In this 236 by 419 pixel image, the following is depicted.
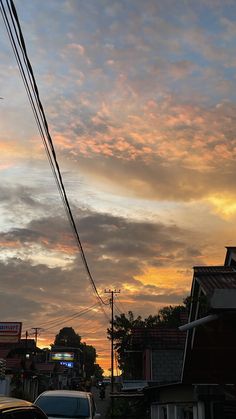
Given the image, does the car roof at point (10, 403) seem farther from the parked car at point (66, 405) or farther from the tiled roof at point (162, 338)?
the tiled roof at point (162, 338)

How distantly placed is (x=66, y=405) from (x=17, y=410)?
26.1 feet

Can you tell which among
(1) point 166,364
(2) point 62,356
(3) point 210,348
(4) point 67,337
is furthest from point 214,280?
(4) point 67,337

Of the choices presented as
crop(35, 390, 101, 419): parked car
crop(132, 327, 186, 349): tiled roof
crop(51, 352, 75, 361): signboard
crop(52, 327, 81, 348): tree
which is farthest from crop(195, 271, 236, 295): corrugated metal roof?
crop(52, 327, 81, 348): tree

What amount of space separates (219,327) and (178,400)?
9685 millimetres

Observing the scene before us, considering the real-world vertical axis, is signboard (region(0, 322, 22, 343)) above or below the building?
above

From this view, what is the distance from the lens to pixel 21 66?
881 cm

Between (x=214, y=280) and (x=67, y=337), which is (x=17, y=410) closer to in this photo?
(x=214, y=280)

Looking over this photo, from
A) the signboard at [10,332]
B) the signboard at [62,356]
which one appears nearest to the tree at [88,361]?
the signboard at [62,356]

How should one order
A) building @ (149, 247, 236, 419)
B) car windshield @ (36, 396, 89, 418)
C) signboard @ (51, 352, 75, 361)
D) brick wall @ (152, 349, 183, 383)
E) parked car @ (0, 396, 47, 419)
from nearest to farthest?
parked car @ (0, 396, 47, 419), building @ (149, 247, 236, 419), car windshield @ (36, 396, 89, 418), brick wall @ (152, 349, 183, 383), signboard @ (51, 352, 75, 361)

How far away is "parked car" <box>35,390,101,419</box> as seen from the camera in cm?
1206

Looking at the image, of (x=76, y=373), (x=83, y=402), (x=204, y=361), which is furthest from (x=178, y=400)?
(x=76, y=373)

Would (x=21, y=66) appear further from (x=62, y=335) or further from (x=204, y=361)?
(x=62, y=335)

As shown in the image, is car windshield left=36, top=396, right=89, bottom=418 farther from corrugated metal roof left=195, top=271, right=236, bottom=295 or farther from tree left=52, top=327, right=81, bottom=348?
tree left=52, top=327, right=81, bottom=348

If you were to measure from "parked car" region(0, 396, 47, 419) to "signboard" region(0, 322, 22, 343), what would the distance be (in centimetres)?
5004
